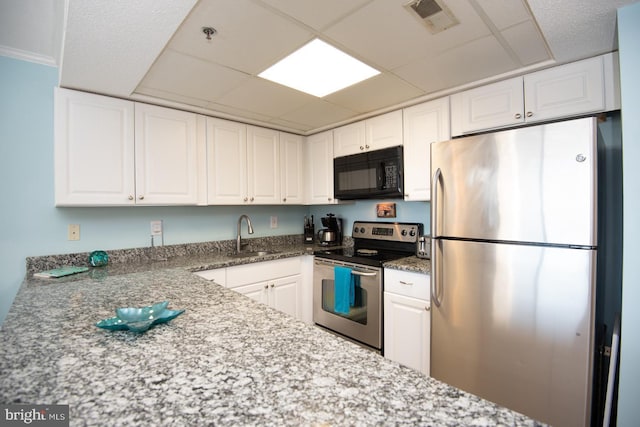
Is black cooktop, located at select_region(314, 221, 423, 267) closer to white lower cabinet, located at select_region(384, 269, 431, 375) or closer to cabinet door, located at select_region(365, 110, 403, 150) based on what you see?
white lower cabinet, located at select_region(384, 269, 431, 375)

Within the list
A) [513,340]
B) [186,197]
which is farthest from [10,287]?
[513,340]

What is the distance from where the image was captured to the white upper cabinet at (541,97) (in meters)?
1.62

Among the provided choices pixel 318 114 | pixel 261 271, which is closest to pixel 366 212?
pixel 318 114

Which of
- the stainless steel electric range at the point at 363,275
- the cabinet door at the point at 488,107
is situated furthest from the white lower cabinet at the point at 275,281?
the cabinet door at the point at 488,107

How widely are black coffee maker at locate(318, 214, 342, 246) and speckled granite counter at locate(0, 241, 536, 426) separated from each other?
2.14m

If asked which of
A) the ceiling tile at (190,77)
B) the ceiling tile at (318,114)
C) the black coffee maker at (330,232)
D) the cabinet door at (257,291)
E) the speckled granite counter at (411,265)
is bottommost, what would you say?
the cabinet door at (257,291)

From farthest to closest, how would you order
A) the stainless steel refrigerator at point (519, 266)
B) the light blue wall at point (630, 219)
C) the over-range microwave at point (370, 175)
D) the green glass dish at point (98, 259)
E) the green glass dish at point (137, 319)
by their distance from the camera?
the over-range microwave at point (370, 175)
the green glass dish at point (98, 259)
the stainless steel refrigerator at point (519, 266)
the light blue wall at point (630, 219)
the green glass dish at point (137, 319)

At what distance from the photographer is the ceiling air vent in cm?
126

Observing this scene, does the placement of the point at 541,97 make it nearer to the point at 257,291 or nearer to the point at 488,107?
the point at 488,107

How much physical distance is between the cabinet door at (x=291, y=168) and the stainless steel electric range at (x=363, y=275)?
2.32 feet

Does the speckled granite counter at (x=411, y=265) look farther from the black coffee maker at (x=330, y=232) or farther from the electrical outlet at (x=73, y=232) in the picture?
the electrical outlet at (x=73, y=232)

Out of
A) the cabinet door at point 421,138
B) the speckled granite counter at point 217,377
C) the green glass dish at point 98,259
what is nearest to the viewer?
→ the speckled granite counter at point 217,377

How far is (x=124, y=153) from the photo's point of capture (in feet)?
7.13

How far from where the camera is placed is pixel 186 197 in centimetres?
246
